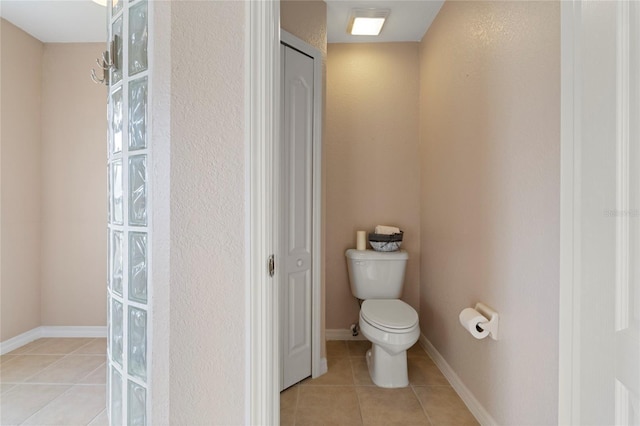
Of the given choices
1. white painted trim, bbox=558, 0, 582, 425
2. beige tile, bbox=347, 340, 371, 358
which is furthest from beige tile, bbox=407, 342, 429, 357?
white painted trim, bbox=558, 0, 582, 425

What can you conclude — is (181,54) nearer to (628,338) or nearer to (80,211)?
(628,338)

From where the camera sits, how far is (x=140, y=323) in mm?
965

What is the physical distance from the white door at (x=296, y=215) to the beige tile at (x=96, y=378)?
3.95 ft

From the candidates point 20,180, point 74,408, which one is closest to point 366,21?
point 20,180

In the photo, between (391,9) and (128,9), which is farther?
(391,9)

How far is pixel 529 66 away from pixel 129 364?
1835mm

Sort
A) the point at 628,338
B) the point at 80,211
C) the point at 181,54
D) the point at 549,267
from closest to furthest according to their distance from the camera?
the point at 628,338, the point at 181,54, the point at 549,267, the point at 80,211

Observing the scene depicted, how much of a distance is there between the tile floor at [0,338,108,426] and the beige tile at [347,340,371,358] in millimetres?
1597

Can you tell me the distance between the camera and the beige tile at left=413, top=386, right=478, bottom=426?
159cm

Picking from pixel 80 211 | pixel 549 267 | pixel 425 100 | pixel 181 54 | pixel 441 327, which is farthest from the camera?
pixel 80 211

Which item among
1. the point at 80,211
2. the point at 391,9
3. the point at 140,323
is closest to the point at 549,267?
the point at 140,323

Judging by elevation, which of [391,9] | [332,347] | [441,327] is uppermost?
[391,9]

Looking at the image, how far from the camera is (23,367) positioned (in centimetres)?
211

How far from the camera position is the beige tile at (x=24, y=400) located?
5.31ft
